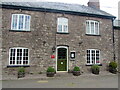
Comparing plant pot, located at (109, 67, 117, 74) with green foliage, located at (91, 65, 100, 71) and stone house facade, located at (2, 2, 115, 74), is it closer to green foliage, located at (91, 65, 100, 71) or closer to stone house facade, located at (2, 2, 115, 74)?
stone house facade, located at (2, 2, 115, 74)

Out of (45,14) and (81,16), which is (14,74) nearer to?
(45,14)

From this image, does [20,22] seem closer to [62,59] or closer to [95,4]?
[62,59]

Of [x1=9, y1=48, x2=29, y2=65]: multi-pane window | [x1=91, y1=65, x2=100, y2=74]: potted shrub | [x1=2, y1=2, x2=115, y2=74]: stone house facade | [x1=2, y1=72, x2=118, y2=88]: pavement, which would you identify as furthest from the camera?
[x1=91, y1=65, x2=100, y2=74]: potted shrub

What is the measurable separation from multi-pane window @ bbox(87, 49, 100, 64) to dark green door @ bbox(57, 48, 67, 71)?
2672 mm

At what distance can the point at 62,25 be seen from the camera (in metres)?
11.5

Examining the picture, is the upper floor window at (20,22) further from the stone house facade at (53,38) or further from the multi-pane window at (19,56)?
the multi-pane window at (19,56)

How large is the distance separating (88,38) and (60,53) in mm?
3620

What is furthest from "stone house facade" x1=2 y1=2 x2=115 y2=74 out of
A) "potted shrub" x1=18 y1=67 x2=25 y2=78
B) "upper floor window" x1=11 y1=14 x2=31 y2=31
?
"potted shrub" x1=18 y1=67 x2=25 y2=78

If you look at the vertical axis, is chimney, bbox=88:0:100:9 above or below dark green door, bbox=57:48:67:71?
above

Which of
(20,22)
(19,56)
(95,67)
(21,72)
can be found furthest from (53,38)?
(95,67)

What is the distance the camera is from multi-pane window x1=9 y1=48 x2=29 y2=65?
1006 centimetres

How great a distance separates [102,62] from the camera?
12.2 meters

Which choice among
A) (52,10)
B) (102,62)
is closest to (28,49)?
(52,10)

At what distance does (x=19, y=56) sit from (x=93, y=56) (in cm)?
785
